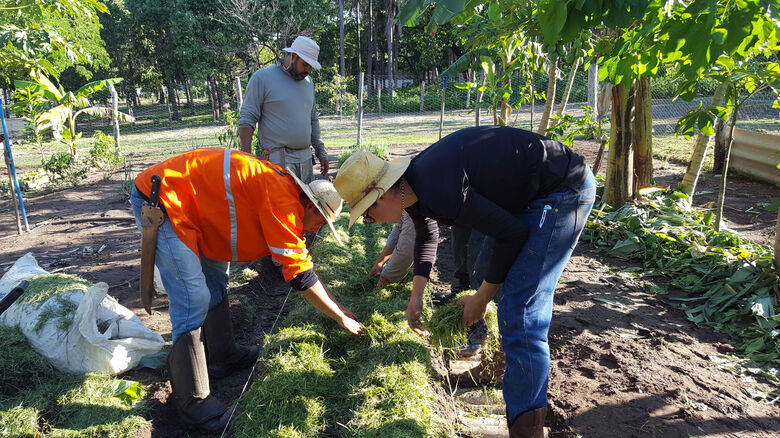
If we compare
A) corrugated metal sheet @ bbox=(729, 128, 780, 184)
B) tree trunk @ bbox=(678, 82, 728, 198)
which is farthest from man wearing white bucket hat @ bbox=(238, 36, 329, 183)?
corrugated metal sheet @ bbox=(729, 128, 780, 184)

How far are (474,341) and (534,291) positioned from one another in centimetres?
114

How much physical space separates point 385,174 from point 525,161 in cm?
61

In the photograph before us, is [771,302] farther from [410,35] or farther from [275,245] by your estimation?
[410,35]

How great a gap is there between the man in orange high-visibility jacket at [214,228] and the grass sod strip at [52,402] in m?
0.35

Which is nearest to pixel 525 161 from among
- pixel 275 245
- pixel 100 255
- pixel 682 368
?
pixel 275 245

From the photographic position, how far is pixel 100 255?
17.4 feet

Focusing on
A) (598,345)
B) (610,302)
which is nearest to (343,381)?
(598,345)

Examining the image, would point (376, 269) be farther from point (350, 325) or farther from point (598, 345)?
point (598, 345)

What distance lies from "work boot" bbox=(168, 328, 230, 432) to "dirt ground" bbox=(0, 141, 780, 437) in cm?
16

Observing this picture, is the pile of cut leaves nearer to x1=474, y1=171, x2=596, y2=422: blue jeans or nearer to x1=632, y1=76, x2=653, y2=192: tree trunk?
x1=632, y1=76, x2=653, y2=192: tree trunk

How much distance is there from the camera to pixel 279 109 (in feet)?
14.4

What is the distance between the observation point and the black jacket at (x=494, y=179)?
6.39ft

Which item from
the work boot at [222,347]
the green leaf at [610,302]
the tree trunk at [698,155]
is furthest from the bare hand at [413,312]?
the tree trunk at [698,155]

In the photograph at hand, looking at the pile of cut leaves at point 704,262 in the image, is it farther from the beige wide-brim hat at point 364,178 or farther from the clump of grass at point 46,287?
the clump of grass at point 46,287
